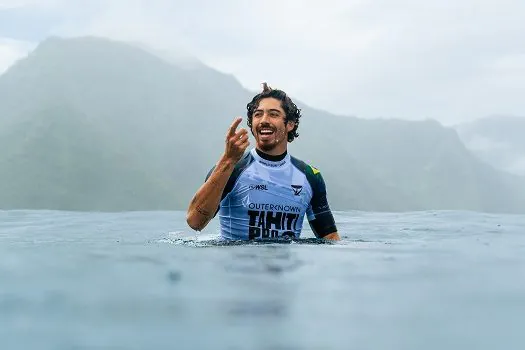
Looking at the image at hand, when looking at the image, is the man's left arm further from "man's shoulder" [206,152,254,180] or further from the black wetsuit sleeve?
"man's shoulder" [206,152,254,180]

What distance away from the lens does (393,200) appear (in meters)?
169

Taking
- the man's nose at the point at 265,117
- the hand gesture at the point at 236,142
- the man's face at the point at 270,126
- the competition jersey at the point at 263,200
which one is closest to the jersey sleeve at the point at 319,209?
the competition jersey at the point at 263,200

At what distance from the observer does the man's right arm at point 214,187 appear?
7004 millimetres

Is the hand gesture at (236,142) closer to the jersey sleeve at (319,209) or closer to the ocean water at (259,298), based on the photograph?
the ocean water at (259,298)

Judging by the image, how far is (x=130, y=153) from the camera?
155000mm

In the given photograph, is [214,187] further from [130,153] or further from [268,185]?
[130,153]

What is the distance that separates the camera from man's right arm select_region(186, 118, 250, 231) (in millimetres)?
7004

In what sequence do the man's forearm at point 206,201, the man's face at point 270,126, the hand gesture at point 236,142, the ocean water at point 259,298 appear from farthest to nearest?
the man's face at point 270,126 → the man's forearm at point 206,201 → the hand gesture at point 236,142 → the ocean water at point 259,298

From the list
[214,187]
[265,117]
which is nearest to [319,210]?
[265,117]

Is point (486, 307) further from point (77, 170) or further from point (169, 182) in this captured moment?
point (169, 182)

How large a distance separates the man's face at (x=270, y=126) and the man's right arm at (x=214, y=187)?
1195mm

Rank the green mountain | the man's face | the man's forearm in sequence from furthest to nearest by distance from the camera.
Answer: the green mountain, the man's face, the man's forearm

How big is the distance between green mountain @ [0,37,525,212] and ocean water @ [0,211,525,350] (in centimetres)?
11248

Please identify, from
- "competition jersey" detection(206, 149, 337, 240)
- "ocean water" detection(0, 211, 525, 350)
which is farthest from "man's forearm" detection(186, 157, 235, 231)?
"competition jersey" detection(206, 149, 337, 240)
